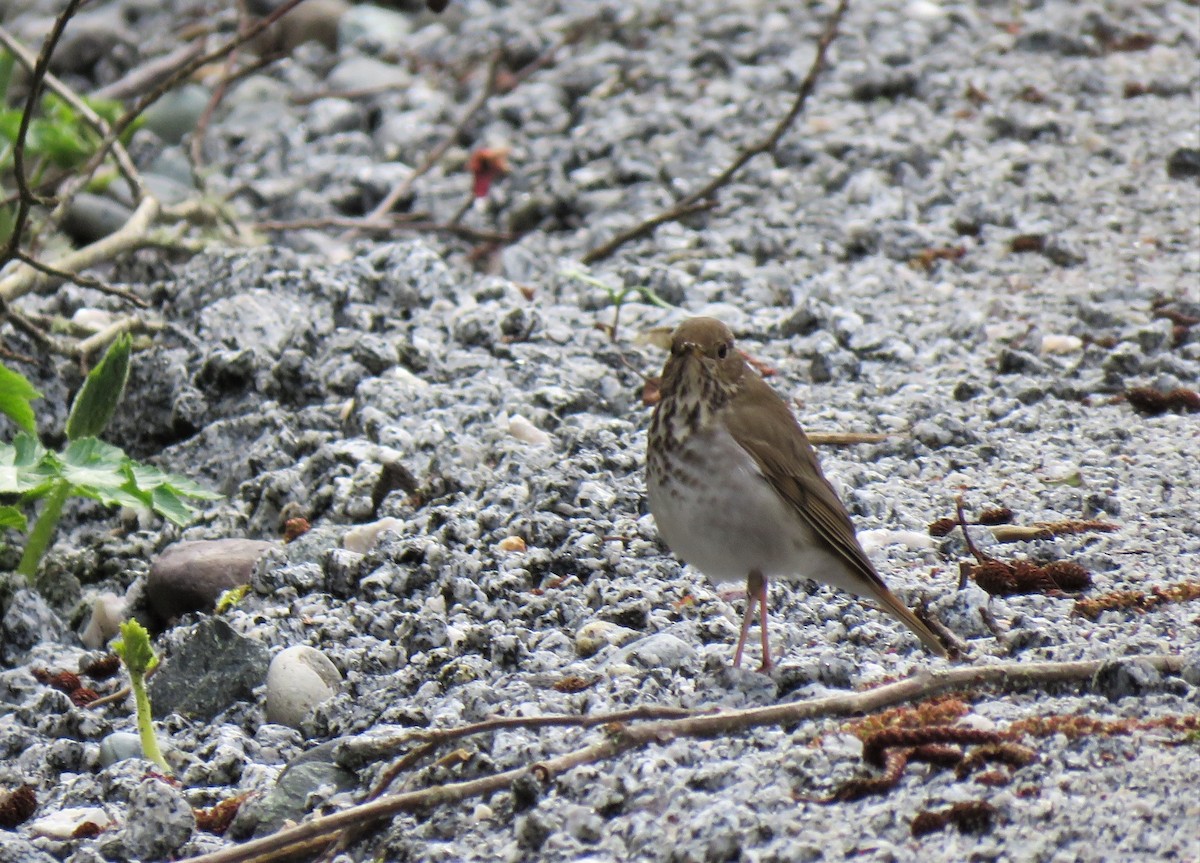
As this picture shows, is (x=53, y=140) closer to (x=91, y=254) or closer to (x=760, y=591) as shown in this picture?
(x=91, y=254)

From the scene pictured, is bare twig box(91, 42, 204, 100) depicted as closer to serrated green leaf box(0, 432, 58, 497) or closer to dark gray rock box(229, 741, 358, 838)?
serrated green leaf box(0, 432, 58, 497)

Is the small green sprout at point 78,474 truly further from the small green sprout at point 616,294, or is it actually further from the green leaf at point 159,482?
the small green sprout at point 616,294

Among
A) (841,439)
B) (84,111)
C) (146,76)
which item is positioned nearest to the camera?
(841,439)

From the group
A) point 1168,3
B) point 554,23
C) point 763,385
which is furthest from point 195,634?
point 1168,3

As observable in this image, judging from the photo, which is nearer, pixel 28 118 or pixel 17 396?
pixel 17 396

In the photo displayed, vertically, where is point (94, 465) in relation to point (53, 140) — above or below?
below

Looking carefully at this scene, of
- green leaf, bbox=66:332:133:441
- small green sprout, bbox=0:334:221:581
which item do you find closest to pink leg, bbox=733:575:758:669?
small green sprout, bbox=0:334:221:581

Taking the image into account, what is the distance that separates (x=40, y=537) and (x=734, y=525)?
7.07ft

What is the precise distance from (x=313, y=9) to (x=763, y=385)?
6.57 meters

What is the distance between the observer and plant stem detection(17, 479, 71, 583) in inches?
187

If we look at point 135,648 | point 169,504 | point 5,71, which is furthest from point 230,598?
point 5,71

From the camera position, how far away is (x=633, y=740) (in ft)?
10.8

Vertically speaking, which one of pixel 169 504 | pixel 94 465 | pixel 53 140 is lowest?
pixel 169 504

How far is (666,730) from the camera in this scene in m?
3.34
